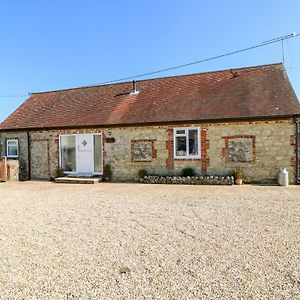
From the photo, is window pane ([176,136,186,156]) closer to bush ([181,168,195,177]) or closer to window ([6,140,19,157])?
bush ([181,168,195,177])

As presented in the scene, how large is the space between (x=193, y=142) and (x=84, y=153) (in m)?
5.79

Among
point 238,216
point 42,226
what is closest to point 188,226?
point 238,216

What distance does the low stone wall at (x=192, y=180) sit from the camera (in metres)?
11.4

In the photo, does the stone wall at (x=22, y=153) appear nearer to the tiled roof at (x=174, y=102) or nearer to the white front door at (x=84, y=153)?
the tiled roof at (x=174, y=102)

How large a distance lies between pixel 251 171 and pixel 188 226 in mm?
7017

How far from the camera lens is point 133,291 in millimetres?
3078

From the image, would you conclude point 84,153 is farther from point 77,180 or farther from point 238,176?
point 238,176

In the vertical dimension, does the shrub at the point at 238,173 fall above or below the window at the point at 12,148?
below

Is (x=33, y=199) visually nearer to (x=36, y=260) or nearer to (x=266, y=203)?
(x=36, y=260)

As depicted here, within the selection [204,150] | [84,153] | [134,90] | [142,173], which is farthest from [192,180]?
[134,90]

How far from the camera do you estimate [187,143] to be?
12.4m

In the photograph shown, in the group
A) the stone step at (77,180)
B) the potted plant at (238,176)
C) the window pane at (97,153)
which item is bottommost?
the stone step at (77,180)

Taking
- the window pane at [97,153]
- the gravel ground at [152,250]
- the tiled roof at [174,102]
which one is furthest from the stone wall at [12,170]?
the gravel ground at [152,250]

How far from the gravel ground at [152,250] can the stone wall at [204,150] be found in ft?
12.2
